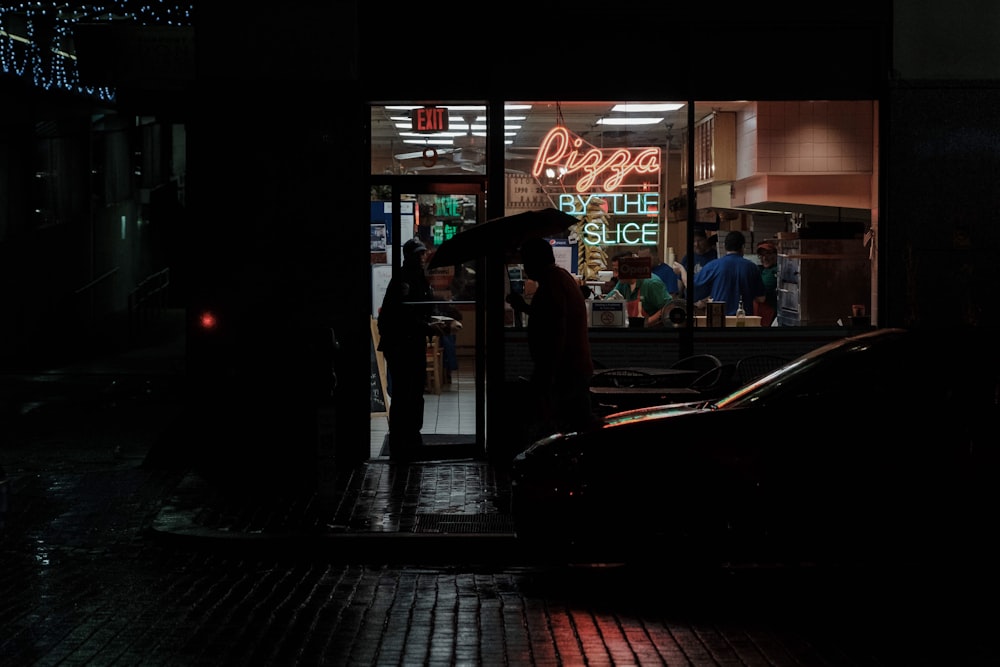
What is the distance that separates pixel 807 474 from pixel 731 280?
17.7 ft

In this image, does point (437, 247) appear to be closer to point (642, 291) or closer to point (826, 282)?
point (642, 291)

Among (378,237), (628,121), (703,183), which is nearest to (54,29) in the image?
(378,237)

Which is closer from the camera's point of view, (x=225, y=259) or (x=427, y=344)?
(x=225, y=259)

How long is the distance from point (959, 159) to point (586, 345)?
14.7 feet

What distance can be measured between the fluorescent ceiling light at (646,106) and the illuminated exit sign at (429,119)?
5.18 feet

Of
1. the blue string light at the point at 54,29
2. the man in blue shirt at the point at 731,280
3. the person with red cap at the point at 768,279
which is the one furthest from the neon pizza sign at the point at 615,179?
the blue string light at the point at 54,29

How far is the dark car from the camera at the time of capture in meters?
7.19

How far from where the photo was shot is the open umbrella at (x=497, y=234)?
10172mm

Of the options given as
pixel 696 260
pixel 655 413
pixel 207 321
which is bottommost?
pixel 655 413

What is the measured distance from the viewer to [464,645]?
6352 millimetres

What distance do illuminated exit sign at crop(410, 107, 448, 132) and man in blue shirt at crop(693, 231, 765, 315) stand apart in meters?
2.79

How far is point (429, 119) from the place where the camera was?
472 inches

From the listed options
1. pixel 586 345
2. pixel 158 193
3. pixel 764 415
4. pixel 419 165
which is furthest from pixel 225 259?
pixel 158 193

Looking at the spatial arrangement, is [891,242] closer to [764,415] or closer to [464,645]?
[764,415]
